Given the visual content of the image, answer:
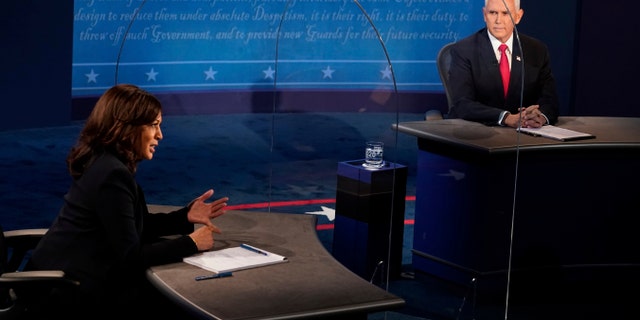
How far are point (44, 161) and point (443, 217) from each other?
3.53m

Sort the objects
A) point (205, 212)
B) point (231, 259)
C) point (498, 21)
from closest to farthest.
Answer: point (231, 259)
point (205, 212)
point (498, 21)

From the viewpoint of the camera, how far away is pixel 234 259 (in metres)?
3.41

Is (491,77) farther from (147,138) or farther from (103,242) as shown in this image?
(103,242)

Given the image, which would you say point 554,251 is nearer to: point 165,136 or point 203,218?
point 203,218

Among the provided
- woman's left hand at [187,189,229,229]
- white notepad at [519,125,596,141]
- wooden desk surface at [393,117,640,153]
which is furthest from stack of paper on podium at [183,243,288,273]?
white notepad at [519,125,596,141]

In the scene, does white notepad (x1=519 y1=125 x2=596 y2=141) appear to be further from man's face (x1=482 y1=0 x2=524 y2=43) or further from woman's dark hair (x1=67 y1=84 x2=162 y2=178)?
woman's dark hair (x1=67 y1=84 x2=162 y2=178)

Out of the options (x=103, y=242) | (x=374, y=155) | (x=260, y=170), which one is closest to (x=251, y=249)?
(x=103, y=242)

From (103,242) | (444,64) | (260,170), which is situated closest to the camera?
(103,242)

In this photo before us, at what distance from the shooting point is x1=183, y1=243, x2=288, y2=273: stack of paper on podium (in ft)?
10.9

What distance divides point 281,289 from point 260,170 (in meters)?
4.59

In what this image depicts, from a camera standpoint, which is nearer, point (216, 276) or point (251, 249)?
point (216, 276)

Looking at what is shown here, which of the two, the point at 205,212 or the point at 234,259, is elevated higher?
the point at 205,212

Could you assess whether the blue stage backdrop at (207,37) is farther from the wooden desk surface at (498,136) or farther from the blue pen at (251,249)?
the blue pen at (251,249)

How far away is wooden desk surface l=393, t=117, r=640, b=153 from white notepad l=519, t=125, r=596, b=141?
0.10 feet
